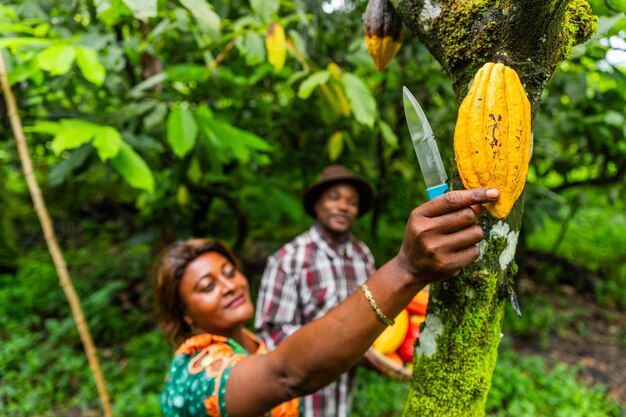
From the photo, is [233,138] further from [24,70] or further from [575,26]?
[575,26]

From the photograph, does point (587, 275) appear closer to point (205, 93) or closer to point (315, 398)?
point (315, 398)

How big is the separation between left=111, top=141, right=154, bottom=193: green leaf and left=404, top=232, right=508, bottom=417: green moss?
93 centimetres

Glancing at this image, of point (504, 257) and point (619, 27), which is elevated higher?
point (619, 27)

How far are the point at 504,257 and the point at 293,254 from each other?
4.68ft

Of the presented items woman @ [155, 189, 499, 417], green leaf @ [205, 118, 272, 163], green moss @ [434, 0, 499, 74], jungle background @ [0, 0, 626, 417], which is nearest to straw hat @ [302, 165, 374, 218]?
jungle background @ [0, 0, 626, 417]

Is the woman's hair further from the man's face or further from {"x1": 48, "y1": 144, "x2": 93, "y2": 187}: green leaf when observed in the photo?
the man's face

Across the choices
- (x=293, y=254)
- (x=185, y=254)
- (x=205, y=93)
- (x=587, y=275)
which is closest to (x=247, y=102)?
(x=205, y=93)

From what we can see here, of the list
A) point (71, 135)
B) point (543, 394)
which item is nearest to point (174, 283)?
point (71, 135)

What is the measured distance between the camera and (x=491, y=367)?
2.48 ft

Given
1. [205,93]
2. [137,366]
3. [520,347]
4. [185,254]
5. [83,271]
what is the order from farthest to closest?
[83,271] → [520,347] → [137,366] → [205,93] → [185,254]

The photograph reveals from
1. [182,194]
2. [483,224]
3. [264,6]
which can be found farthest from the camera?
[182,194]

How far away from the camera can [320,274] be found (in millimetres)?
2057

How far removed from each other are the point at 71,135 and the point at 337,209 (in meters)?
1.18

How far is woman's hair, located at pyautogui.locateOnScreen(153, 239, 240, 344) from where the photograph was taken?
1254 millimetres
